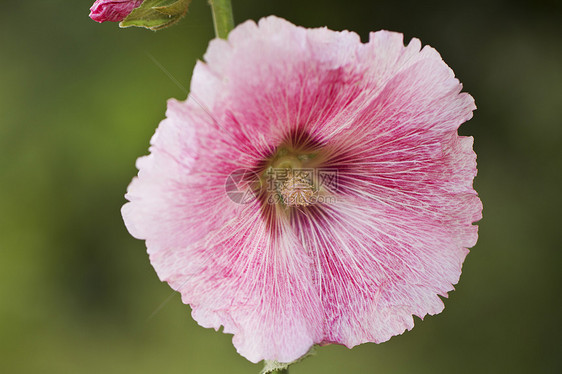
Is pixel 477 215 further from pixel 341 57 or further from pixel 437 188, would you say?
pixel 341 57

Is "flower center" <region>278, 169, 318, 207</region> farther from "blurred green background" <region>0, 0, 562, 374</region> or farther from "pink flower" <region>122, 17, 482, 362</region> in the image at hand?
"blurred green background" <region>0, 0, 562, 374</region>

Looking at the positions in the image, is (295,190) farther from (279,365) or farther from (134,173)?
(134,173)

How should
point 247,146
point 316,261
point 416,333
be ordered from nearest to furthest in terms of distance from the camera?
point 247,146 → point 316,261 → point 416,333

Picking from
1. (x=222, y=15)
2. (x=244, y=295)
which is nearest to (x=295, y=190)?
(x=244, y=295)

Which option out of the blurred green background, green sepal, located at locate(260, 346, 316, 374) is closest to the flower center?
green sepal, located at locate(260, 346, 316, 374)

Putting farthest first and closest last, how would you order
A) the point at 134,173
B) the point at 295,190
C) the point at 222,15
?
the point at 134,173, the point at 295,190, the point at 222,15

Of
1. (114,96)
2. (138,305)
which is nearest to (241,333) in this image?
(138,305)
